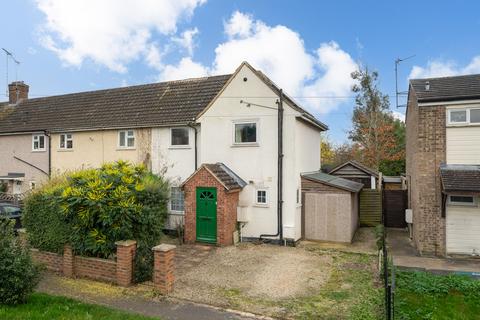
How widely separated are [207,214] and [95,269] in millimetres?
5244

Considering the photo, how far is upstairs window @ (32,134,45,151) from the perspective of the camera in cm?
2105

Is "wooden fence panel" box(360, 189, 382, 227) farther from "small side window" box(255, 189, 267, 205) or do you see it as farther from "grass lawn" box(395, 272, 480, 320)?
"grass lawn" box(395, 272, 480, 320)

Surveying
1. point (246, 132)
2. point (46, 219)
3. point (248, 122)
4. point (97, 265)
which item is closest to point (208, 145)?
point (246, 132)

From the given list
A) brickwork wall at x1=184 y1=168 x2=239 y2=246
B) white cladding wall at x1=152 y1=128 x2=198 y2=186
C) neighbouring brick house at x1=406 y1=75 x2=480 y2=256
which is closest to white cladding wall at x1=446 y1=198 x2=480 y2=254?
neighbouring brick house at x1=406 y1=75 x2=480 y2=256

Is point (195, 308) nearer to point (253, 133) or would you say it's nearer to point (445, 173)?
point (253, 133)

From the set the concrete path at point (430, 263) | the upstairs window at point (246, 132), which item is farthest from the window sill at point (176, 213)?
the concrete path at point (430, 263)

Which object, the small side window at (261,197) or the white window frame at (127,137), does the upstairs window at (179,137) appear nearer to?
the white window frame at (127,137)

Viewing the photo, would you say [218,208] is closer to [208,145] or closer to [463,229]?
[208,145]

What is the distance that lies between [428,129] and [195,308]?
405 inches

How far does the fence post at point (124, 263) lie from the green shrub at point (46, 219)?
78.0 inches

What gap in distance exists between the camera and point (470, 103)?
1158 cm

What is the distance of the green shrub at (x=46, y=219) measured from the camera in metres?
9.27

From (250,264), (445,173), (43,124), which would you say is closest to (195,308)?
(250,264)

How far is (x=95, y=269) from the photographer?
8773mm
